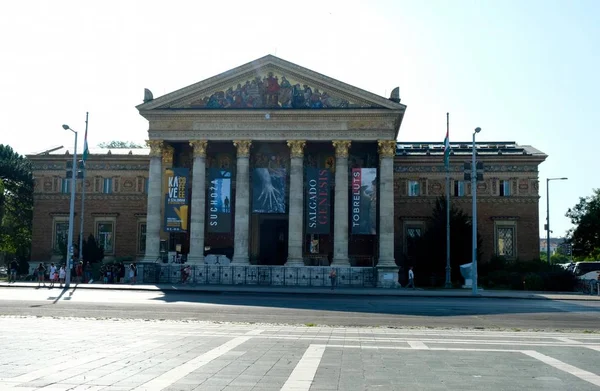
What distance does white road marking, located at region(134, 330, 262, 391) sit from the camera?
9.43 meters

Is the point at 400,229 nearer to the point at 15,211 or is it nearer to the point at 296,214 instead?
the point at 296,214

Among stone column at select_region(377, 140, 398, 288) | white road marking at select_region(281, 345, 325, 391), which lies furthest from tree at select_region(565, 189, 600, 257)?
white road marking at select_region(281, 345, 325, 391)

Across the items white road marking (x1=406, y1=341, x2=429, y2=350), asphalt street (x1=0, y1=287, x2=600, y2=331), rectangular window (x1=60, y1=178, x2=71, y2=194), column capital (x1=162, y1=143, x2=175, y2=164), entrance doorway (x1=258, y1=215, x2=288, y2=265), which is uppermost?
column capital (x1=162, y1=143, x2=175, y2=164)

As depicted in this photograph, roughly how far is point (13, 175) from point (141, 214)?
65.9ft

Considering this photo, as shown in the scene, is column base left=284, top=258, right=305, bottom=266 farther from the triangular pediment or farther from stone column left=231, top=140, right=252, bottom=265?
the triangular pediment

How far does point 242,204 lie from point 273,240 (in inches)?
Answer: 390

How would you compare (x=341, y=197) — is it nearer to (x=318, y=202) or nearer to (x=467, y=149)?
(x=318, y=202)

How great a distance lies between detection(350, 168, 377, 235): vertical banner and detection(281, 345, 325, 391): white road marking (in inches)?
1443

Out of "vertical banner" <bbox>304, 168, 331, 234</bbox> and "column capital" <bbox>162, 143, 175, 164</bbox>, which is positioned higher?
"column capital" <bbox>162, 143, 175, 164</bbox>

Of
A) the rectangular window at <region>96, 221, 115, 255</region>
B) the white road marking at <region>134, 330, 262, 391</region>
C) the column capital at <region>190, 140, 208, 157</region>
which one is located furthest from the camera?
the rectangular window at <region>96, 221, 115, 255</region>

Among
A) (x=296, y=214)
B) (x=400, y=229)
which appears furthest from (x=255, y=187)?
(x=400, y=229)

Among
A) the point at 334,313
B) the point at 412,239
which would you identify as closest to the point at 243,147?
the point at 412,239

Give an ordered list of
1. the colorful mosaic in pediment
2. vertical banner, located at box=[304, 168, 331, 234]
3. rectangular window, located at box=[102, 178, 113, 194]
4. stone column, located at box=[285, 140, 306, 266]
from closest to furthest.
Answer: vertical banner, located at box=[304, 168, 331, 234], stone column, located at box=[285, 140, 306, 266], the colorful mosaic in pediment, rectangular window, located at box=[102, 178, 113, 194]

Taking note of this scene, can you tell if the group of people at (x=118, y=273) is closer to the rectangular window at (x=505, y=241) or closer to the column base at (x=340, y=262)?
the column base at (x=340, y=262)
